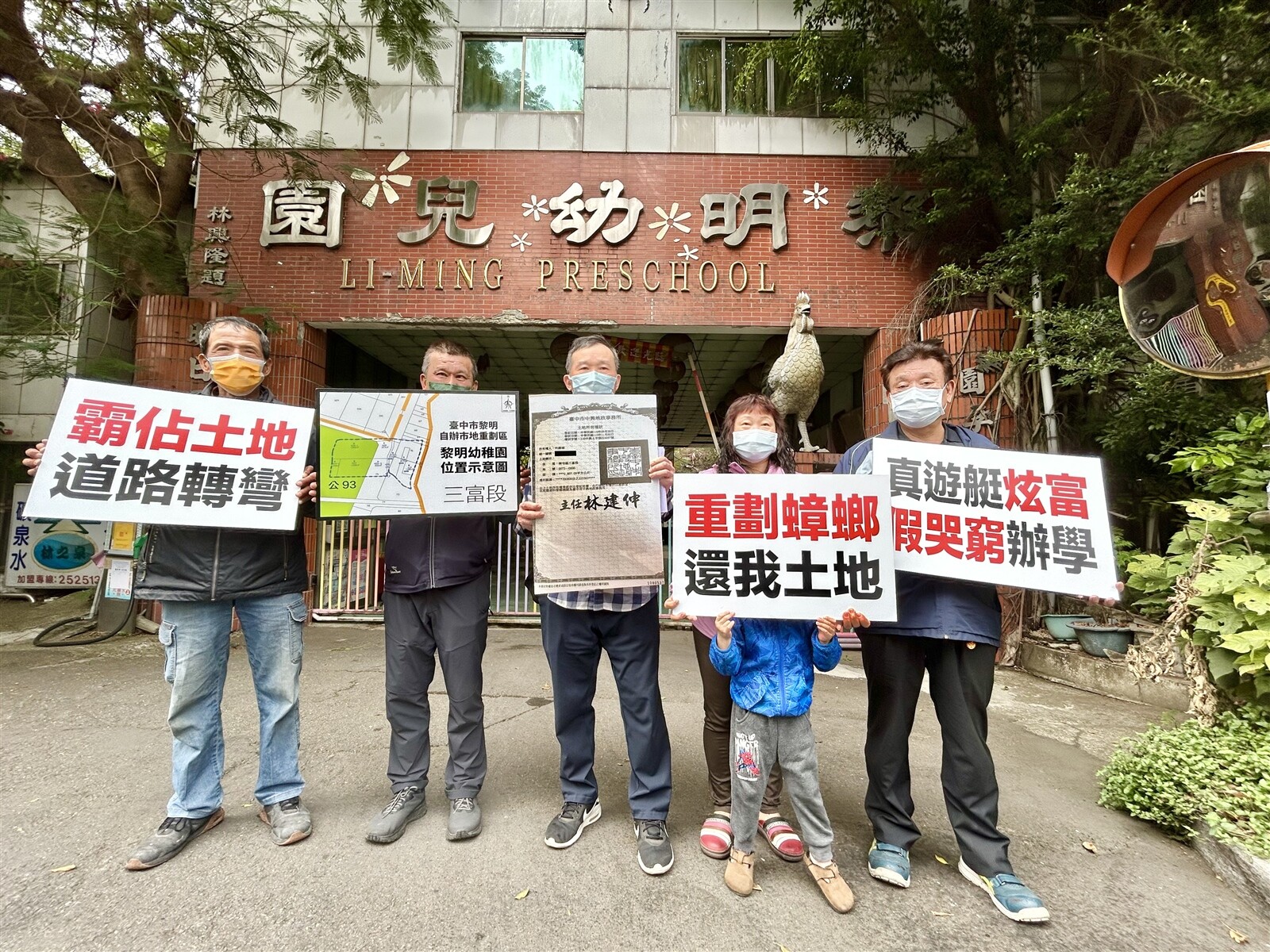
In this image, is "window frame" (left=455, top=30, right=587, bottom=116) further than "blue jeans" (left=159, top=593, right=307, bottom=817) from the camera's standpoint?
Yes

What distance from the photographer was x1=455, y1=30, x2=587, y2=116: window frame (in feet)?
22.9

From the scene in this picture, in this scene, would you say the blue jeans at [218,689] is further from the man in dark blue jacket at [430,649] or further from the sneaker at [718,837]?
the sneaker at [718,837]

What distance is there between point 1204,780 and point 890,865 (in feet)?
5.12

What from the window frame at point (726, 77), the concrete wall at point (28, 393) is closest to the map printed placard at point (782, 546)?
the window frame at point (726, 77)

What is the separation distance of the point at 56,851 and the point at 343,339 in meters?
7.24

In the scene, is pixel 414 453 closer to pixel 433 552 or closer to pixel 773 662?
pixel 433 552

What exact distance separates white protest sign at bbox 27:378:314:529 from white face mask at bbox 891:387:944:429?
97.4 inches

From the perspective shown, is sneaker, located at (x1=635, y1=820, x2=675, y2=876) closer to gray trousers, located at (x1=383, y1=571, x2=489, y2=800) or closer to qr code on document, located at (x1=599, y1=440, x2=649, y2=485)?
gray trousers, located at (x1=383, y1=571, x2=489, y2=800)

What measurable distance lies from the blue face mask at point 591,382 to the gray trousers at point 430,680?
0.99m

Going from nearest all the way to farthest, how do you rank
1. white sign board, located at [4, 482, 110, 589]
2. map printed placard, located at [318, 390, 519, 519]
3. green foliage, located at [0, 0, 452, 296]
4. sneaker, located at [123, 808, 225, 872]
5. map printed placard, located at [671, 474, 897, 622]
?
map printed placard, located at [671, 474, 897, 622] < sneaker, located at [123, 808, 225, 872] < map printed placard, located at [318, 390, 519, 519] < green foliage, located at [0, 0, 452, 296] < white sign board, located at [4, 482, 110, 589]

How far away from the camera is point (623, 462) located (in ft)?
7.70

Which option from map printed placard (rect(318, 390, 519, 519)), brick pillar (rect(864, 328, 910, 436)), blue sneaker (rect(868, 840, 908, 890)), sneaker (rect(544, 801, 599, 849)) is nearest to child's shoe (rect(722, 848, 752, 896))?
blue sneaker (rect(868, 840, 908, 890))

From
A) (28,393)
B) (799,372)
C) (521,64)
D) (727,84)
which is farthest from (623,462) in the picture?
(28,393)

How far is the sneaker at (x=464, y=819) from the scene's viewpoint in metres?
2.38
